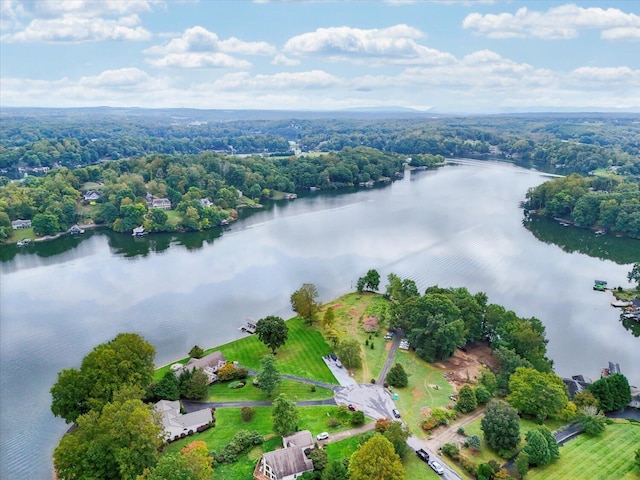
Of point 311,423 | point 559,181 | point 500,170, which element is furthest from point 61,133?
point 311,423

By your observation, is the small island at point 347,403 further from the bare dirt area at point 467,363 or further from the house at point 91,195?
the house at point 91,195

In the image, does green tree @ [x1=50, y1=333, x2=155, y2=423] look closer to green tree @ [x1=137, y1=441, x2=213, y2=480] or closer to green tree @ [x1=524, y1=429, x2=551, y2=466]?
green tree @ [x1=137, y1=441, x2=213, y2=480]

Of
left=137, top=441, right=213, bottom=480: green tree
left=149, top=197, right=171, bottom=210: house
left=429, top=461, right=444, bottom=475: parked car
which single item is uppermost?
left=137, top=441, right=213, bottom=480: green tree

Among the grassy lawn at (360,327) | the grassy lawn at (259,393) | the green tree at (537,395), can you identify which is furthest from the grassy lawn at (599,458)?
the grassy lawn at (259,393)

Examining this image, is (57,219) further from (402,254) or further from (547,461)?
(547,461)

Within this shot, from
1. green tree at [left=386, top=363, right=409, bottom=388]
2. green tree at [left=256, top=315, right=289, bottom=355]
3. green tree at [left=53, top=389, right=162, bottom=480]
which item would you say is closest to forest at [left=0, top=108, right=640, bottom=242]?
green tree at [left=256, top=315, right=289, bottom=355]

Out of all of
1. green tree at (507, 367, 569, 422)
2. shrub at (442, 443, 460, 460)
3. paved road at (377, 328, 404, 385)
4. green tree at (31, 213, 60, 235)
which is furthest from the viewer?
green tree at (31, 213, 60, 235)

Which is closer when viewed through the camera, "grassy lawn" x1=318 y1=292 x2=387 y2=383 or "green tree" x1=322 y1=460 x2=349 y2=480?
"green tree" x1=322 y1=460 x2=349 y2=480
